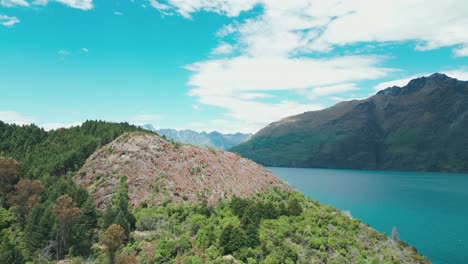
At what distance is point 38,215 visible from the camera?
185 feet

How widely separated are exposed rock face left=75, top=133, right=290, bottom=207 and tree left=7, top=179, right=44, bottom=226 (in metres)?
10.8

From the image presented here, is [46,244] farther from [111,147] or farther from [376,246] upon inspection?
[376,246]

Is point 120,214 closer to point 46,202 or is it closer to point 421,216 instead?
point 46,202

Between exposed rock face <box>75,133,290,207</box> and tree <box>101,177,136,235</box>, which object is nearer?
tree <box>101,177,136,235</box>

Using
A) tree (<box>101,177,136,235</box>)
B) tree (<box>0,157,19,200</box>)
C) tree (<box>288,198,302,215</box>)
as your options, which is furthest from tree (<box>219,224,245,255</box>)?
tree (<box>0,157,19,200</box>)

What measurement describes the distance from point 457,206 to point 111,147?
6504 inches

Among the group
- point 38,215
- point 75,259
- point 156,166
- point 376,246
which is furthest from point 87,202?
point 376,246

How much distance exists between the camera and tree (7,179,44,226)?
62.3m

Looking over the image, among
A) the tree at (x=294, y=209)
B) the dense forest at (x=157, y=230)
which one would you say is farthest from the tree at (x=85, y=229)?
the tree at (x=294, y=209)

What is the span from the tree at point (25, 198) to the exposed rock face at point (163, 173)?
10.8m

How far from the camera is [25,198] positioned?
2505 inches

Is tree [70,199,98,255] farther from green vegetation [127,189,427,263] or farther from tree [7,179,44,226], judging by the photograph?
tree [7,179,44,226]

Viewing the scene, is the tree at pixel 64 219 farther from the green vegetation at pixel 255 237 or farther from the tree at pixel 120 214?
the green vegetation at pixel 255 237

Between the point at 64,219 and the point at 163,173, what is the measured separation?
2713 centimetres
